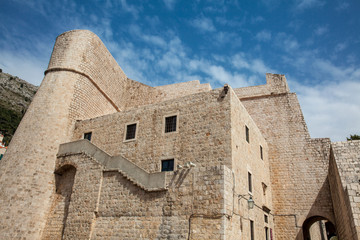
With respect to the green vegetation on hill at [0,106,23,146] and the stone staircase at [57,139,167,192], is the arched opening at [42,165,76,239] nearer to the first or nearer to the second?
the stone staircase at [57,139,167,192]

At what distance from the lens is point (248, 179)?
43.1 ft

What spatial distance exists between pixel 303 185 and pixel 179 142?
30.2ft

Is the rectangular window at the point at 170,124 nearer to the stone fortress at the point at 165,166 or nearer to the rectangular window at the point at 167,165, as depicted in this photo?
the stone fortress at the point at 165,166

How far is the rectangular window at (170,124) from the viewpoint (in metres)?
13.6

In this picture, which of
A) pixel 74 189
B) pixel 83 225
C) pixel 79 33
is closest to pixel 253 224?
pixel 83 225

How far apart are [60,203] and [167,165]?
6.25 meters

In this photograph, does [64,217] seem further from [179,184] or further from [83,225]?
[179,184]

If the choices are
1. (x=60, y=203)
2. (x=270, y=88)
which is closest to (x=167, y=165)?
(x=60, y=203)

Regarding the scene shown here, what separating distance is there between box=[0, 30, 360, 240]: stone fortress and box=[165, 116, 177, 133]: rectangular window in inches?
2.2

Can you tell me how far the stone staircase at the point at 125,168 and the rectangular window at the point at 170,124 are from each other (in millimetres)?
3078

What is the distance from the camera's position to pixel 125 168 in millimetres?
11305

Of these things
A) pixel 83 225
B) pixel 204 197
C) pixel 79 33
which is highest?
pixel 79 33

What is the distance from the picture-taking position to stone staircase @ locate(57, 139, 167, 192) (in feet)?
33.8

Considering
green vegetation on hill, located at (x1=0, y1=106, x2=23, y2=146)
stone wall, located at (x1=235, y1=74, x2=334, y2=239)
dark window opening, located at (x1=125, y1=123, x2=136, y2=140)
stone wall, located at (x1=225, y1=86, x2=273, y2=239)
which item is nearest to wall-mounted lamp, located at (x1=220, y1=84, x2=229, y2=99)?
stone wall, located at (x1=225, y1=86, x2=273, y2=239)
